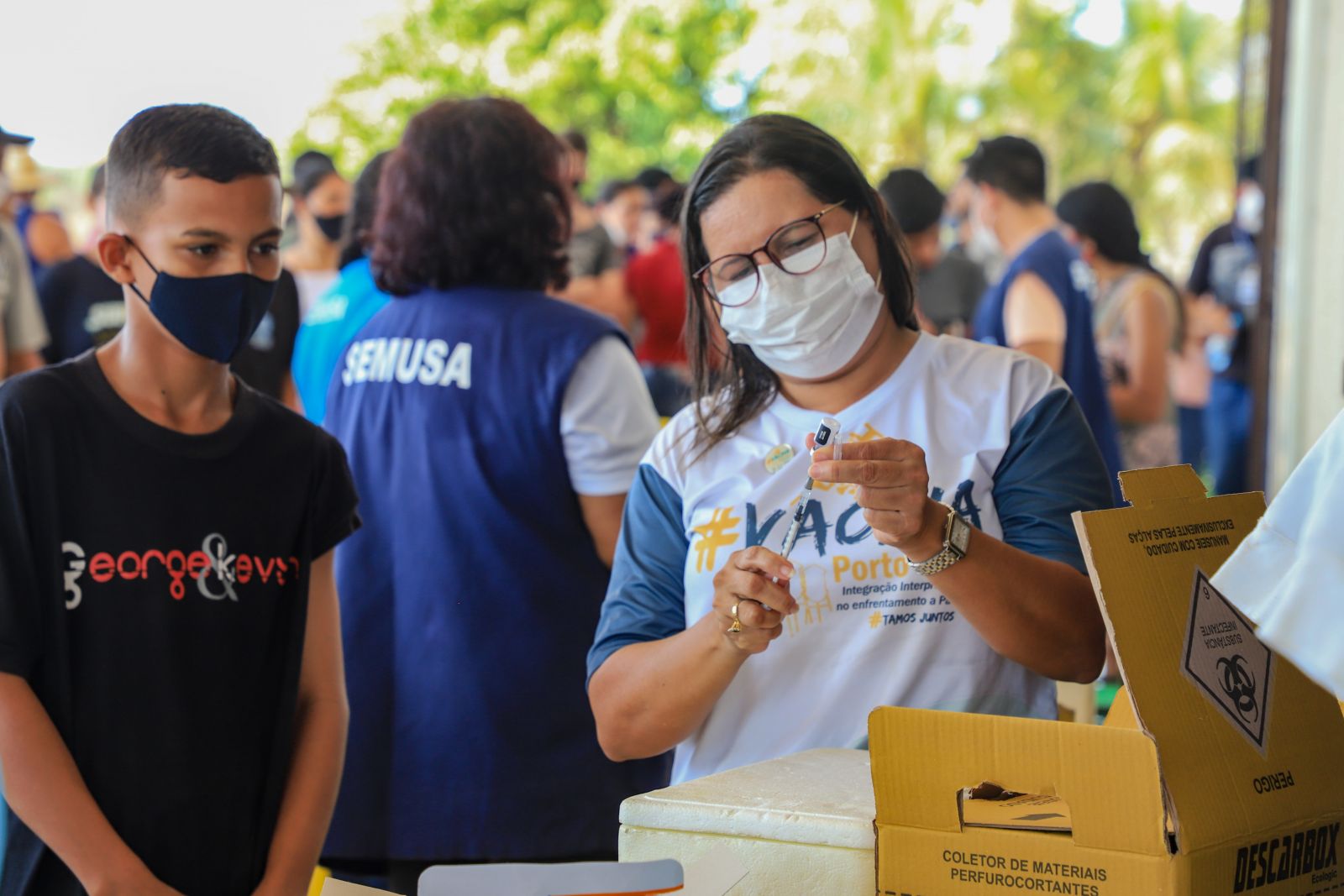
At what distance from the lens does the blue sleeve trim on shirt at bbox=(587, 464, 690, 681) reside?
179 centimetres

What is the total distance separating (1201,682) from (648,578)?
79 centimetres

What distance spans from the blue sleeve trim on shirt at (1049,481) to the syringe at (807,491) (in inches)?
9.9

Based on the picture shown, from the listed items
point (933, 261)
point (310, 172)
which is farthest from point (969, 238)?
point (310, 172)

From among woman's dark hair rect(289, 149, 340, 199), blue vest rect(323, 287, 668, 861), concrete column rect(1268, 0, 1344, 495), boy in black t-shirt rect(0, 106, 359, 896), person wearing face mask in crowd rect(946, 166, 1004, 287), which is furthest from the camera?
person wearing face mask in crowd rect(946, 166, 1004, 287)

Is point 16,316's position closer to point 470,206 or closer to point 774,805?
point 470,206

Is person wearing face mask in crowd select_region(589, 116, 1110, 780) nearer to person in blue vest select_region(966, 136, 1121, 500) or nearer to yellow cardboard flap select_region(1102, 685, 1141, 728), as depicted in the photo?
yellow cardboard flap select_region(1102, 685, 1141, 728)

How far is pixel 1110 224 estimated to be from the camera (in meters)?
4.84

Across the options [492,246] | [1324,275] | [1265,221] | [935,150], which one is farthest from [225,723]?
[935,150]

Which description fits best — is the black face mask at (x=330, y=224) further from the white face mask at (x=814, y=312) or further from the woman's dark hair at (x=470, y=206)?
the white face mask at (x=814, y=312)

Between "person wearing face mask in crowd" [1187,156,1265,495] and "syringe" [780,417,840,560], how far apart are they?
14.2 feet

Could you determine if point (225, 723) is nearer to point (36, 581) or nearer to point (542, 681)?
point (36, 581)

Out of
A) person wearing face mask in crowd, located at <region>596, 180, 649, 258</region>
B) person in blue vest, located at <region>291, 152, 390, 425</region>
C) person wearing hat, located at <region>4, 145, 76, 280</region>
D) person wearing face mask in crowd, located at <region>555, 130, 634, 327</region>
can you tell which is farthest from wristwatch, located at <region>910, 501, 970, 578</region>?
person wearing face mask in crowd, located at <region>596, 180, 649, 258</region>

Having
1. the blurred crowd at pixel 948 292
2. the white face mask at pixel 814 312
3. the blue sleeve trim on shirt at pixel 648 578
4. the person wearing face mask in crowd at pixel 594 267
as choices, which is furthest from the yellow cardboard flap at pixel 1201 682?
the person wearing face mask in crowd at pixel 594 267

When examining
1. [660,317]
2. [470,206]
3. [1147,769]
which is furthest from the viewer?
[660,317]
